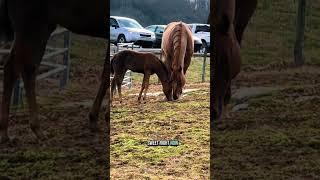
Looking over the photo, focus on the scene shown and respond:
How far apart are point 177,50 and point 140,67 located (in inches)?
8.4

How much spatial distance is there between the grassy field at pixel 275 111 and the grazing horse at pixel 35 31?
66cm

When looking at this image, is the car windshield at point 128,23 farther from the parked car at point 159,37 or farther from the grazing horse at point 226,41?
the grazing horse at point 226,41

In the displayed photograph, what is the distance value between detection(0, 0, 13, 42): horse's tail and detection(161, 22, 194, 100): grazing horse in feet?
2.48

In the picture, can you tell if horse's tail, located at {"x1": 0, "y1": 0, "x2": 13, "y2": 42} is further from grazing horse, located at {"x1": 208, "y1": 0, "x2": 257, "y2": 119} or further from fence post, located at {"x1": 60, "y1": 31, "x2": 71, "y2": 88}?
grazing horse, located at {"x1": 208, "y1": 0, "x2": 257, "y2": 119}

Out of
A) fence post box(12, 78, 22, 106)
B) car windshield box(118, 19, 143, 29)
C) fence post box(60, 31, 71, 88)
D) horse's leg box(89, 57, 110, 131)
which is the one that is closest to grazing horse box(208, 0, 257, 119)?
car windshield box(118, 19, 143, 29)

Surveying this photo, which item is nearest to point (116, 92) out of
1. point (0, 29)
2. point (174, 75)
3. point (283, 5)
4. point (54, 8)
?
point (174, 75)

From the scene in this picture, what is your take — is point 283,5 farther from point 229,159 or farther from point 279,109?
point 229,159

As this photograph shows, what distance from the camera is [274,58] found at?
7.92 ft

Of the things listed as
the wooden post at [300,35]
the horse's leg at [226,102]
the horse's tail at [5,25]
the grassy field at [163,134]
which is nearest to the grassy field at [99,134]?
the grassy field at [163,134]

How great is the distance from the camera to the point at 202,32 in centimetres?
199

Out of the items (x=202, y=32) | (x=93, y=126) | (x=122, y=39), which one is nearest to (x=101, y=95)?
(x=93, y=126)

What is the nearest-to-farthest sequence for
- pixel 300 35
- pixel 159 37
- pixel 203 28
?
pixel 203 28 < pixel 159 37 < pixel 300 35

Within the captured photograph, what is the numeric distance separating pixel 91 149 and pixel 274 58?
108 cm

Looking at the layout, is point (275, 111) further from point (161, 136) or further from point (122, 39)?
point (122, 39)
